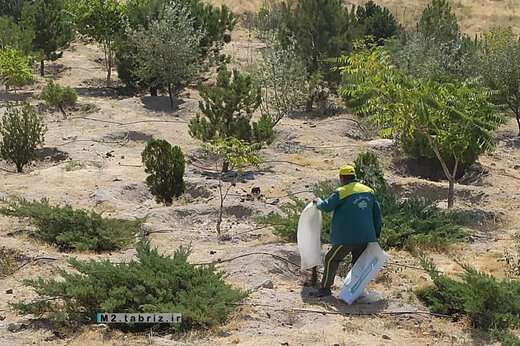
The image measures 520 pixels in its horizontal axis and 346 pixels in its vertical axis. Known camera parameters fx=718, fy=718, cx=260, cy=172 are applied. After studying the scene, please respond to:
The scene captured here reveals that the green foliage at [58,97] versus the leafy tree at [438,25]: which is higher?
the leafy tree at [438,25]

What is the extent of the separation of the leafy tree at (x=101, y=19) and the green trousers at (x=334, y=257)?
14831 mm

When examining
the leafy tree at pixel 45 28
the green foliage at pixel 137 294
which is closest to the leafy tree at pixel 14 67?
the leafy tree at pixel 45 28

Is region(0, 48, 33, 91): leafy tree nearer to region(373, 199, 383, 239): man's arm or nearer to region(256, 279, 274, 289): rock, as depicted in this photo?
region(256, 279, 274, 289): rock

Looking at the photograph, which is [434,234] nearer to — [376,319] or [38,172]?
[376,319]

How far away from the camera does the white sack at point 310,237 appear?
6.71 m

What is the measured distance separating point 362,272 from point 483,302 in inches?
42.1

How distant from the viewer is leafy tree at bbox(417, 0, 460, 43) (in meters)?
21.8

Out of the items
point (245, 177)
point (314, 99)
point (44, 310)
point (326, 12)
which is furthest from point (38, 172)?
point (326, 12)

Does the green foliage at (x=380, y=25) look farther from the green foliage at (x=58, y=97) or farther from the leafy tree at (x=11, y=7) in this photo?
the leafy tree at (x=11, y=7)

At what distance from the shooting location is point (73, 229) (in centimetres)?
821

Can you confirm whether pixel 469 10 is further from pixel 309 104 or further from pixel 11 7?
pixel 11 7

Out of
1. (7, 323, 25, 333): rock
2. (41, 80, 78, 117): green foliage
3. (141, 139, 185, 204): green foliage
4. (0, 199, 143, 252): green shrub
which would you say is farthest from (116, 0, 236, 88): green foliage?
(7, 323, 25, 333): rock

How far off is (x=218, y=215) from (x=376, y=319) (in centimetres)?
411

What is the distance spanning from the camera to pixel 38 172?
12242mm
